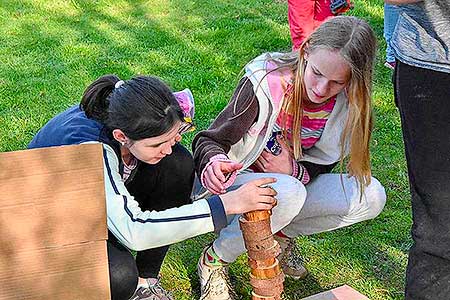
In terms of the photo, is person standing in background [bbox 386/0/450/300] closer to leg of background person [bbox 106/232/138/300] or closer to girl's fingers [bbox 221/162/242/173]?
girl's fingers [bbox 221/162/242/173]

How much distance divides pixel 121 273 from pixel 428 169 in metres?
0.86

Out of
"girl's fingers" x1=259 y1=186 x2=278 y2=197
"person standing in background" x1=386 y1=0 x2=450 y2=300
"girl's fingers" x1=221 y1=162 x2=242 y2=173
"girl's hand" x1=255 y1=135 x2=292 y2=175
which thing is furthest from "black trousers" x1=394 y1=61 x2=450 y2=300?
"girl's hand" x1=255 y1=135 x2=292 y2=175

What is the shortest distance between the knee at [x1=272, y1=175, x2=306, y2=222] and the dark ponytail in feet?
1.25

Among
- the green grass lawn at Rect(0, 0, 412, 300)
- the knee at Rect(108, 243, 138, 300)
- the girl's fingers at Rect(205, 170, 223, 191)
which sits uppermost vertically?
the girl's fingers at Rect(205, 170, 223, 191)

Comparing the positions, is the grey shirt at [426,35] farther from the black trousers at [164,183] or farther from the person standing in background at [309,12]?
the person standing in background at [309,12]

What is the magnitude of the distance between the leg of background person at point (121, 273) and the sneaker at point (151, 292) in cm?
26

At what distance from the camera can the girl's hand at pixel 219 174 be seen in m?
2.05

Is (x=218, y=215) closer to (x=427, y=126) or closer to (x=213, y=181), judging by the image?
(x=213, y=181)

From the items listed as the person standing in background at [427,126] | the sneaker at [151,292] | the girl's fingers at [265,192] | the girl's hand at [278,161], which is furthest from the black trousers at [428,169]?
the sneaker at [151,292]

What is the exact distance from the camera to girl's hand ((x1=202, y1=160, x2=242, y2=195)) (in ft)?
6.74

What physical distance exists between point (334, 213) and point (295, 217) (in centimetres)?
12

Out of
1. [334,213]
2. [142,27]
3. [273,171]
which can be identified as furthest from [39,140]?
[142,27]

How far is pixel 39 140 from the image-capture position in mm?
2154

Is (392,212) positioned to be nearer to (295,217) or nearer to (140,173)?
(295,217)
